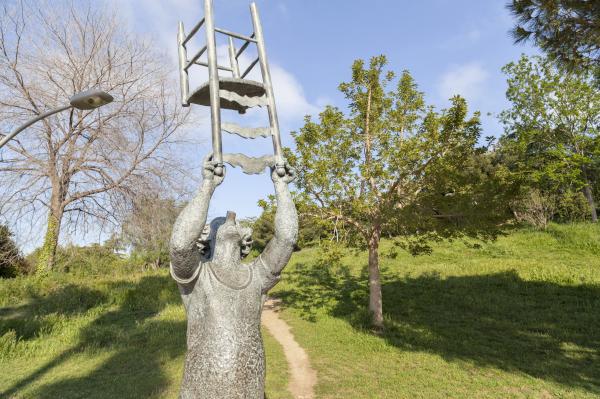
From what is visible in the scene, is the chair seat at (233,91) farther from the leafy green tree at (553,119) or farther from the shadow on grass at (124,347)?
the leafy green tree at (553,119)

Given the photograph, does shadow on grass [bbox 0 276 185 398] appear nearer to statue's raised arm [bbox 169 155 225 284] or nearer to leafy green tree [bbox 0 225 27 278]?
leafy green tree [bbox 0 225 27 278]

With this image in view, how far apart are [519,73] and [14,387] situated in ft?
90.7

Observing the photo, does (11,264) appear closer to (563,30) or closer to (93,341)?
A: (93,341)

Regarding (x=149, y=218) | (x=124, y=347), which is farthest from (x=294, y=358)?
(x=149, y=218)

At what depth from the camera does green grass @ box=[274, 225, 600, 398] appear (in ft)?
28.4

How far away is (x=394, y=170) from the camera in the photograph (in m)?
12.0

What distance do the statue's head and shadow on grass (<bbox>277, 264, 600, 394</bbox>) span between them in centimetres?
859

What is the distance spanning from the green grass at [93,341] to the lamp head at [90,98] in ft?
18.7

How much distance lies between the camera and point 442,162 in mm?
11102

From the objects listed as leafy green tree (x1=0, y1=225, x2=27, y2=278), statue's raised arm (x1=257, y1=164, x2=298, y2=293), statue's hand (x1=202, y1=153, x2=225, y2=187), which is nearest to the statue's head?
statue's raised arm (x1=257, y1=164, x2=298, y2=293)

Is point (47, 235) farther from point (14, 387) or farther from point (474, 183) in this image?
point (474, 183)

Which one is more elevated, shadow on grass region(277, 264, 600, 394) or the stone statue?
the stone statue

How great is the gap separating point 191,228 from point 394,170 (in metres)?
9.90

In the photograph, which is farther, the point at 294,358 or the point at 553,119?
the point at 553,119
